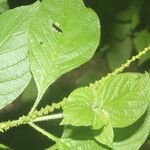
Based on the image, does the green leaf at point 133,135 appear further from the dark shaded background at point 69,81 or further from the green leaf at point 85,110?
the dark shaded background at point 69,81

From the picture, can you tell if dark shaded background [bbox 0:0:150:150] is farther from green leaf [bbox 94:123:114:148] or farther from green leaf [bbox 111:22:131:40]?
green leaf [bbox 94:123:114:148]

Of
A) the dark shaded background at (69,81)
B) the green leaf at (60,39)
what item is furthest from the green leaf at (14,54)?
the dark shaded background at (69,81)

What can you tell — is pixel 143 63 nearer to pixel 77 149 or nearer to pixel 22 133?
pixel 22 133

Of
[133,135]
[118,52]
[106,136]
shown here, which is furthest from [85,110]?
→ [118,52]

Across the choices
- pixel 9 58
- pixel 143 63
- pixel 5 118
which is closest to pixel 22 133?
pixel 5 118

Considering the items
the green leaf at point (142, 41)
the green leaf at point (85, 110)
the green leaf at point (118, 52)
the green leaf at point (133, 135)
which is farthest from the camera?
the green leaf at point (118, 52)
